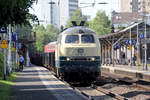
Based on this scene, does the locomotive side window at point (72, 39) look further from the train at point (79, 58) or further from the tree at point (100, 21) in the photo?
the tree at point (100, 21)

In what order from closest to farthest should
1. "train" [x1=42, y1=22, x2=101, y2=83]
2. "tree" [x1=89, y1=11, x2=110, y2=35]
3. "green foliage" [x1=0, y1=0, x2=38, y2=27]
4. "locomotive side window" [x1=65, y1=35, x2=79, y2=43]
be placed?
"green foliage" [x1=0, y1=0, x2=38, y2=27] → "train" [x1=42, y1=22, x2=101, y2=83] → "locomotive side window" [x1=65, y1=35, x2=79, y2=43] → "tree" [x1=89, y1=11, x2=110, y2=35]

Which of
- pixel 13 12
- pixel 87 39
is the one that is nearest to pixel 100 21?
pixel 87 39

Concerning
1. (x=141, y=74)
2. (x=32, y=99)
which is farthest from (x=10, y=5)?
(x=141, y=74)

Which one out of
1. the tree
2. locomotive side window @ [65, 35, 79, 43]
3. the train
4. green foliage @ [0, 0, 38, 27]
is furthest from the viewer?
the tree

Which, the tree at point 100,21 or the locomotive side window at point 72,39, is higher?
the tree at point 100,21

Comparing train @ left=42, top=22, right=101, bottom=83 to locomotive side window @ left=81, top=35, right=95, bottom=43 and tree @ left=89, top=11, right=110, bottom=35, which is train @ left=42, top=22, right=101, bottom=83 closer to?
locomotive side window @ left=81, top=35, right=95, bottom=43

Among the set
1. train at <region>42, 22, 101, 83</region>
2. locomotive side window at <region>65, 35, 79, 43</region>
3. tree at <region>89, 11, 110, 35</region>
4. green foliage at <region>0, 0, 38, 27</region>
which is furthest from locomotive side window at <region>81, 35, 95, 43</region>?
tree at <region>89, 11, 110, 35</region>

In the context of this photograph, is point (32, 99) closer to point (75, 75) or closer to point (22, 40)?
point (75, 75)

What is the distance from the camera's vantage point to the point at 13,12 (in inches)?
360

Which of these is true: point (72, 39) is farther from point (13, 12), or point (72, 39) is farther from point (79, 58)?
point (13, 12)

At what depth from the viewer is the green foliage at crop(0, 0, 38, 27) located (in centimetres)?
747

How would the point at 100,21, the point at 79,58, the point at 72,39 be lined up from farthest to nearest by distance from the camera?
the point at 100,21, the point at 72,39, the point at 79,58

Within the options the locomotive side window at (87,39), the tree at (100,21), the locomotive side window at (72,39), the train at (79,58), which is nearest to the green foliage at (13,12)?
the train at (79,58)

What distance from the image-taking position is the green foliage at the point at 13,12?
7.47 meters
